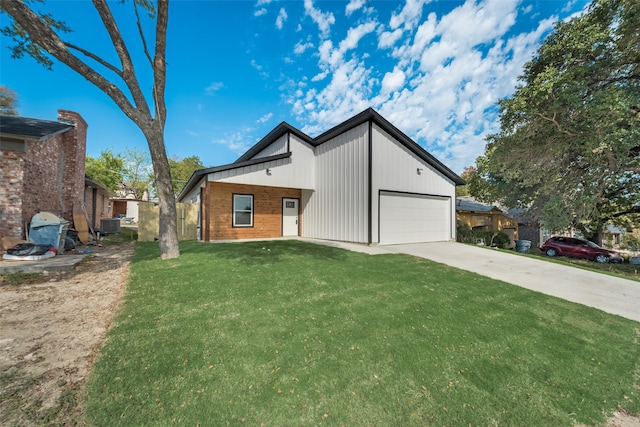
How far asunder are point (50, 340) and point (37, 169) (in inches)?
341

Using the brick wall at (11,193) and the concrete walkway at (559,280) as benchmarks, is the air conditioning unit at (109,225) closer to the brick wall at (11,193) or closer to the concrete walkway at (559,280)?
A: the brick wall at (11,193)

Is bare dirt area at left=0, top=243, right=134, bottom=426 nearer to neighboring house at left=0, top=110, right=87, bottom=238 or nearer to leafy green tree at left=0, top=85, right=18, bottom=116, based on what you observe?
neighboring house at left=0, top=110, right=87, bottom=238

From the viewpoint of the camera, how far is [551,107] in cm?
916

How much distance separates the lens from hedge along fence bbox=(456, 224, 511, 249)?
15086 mm

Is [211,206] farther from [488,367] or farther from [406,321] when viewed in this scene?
[488,367]

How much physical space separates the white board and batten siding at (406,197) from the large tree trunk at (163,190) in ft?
22.2

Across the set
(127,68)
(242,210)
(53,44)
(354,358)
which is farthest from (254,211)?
(354,358)

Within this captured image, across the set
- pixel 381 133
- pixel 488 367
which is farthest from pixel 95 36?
pixel 488 367

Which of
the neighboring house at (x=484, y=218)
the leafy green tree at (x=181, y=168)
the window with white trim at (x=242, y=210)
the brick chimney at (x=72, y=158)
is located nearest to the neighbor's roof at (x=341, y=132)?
the window with white trim at (x=242, y=210)

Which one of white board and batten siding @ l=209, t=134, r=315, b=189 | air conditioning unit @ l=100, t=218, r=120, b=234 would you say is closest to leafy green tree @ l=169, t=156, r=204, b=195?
air conditioning unit @ l=100, t=218, r=120, b=234

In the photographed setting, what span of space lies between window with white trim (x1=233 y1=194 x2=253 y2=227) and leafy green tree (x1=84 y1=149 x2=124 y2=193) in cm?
3170

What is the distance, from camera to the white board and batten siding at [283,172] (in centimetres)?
977

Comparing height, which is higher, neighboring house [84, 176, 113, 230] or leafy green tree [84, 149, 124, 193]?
leafy green tree [84, 149, 124, 193]

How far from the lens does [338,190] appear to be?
34.7 feet
